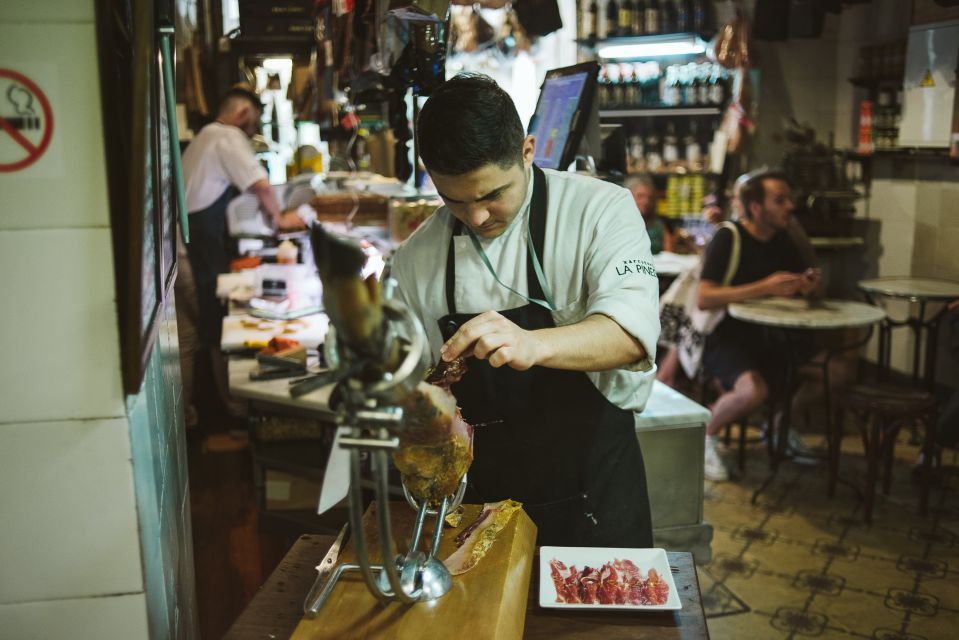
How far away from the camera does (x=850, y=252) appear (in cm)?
698

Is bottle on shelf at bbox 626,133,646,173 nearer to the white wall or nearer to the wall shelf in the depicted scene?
the wall shelf

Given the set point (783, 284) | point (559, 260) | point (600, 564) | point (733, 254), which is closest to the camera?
point (600, 564)

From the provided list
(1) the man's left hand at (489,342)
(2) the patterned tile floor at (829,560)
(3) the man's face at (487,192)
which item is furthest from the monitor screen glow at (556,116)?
(2) the patterned tile floor at (829,560)

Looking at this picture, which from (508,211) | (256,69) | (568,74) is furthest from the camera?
(256,69)

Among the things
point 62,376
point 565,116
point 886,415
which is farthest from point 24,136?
point 886,415

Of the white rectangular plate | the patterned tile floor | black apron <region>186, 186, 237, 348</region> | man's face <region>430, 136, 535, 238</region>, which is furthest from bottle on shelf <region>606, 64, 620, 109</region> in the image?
the white rectangular plate

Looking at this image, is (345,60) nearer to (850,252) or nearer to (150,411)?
(150,411)

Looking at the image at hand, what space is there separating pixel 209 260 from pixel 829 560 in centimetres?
390

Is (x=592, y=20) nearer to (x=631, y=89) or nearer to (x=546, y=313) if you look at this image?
(x=631, y=89)

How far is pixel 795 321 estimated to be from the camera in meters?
4.24

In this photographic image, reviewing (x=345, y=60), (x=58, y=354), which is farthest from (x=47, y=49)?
(x=345, y=60)

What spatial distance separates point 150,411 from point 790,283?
3848 mm

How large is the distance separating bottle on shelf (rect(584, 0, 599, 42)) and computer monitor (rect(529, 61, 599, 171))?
4.81m

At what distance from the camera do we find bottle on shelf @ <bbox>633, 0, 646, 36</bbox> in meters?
7.21
